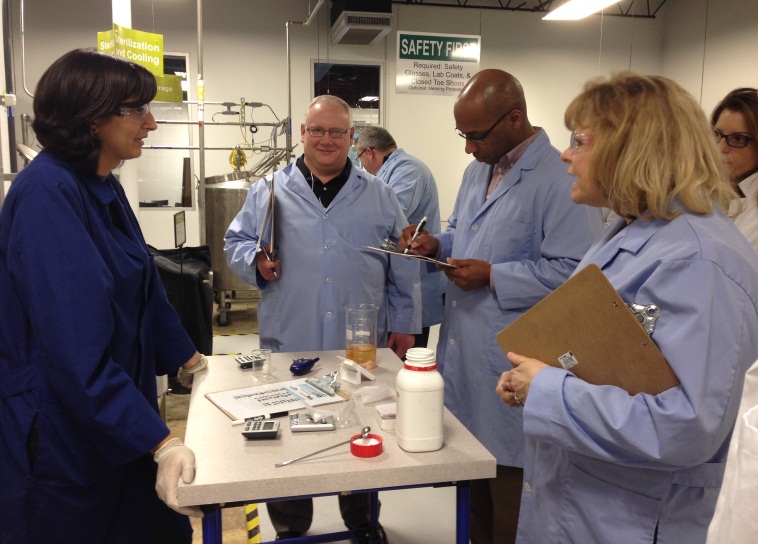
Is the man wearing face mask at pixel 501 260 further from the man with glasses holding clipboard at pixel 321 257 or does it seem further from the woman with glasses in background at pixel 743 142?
the woman with glasses in background at pixel 743 142

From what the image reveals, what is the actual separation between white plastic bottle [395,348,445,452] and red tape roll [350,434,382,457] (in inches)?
2.3

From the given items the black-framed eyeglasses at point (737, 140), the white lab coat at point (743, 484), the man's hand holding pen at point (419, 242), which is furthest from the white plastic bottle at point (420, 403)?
the black-framed eyeglasses at point (737, 140)

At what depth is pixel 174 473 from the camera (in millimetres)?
1204

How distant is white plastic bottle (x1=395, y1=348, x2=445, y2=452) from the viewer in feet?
4.16

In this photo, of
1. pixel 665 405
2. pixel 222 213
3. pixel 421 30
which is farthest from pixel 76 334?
pixel 421 30

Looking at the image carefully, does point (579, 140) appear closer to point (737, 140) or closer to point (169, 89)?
point (737, 140)

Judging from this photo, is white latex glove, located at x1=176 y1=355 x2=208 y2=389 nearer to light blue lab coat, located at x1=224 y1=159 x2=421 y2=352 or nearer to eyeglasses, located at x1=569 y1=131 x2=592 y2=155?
light blue lab coat, located at x1=224 y1=159 x2=421 y2=352

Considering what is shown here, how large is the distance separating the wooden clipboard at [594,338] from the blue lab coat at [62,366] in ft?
2.70

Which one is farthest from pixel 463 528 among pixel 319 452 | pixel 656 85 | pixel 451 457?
pixel 656 85

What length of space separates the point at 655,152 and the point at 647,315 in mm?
294

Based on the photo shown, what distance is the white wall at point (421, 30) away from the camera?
730 centimetres

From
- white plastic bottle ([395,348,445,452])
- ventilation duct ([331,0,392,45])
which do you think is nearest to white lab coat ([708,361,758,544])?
white plastic bottle ([395,348,445,452])

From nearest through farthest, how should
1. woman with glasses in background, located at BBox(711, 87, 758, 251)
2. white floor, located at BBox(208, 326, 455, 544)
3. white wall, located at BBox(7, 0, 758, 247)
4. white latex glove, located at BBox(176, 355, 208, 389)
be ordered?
white latex glove, located at BBox(176, 355, 208, 389) → woman with glasses in background, located at BBox(711, 87, 758, 251) → white floor, located at BBox(208, 326, 455, 544) → white wall, located at BBox(7, 0, 758, 247)

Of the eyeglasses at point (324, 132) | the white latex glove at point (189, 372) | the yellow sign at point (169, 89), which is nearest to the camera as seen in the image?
the white latex glove at point (189, 372)
